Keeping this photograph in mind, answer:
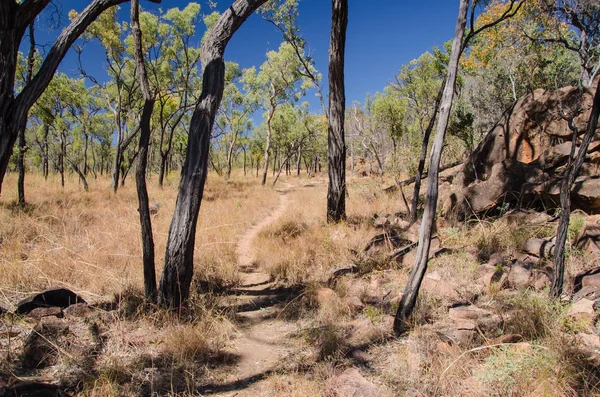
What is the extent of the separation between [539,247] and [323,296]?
2.99 metres

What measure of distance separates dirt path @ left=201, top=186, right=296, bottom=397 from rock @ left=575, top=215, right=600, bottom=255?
12.8 feet

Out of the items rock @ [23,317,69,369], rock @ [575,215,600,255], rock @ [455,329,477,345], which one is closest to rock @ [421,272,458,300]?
rock @ [455,329,477,345]

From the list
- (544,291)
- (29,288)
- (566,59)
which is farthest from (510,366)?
(566,59)

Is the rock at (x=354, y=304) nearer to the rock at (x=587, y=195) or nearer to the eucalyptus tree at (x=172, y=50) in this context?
the rock at (x=587, y=195)

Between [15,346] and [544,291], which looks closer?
[15,346]

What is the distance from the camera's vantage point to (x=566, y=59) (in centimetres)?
1308

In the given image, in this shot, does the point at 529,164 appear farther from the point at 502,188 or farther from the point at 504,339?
the point at 504,339

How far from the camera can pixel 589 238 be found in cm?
442

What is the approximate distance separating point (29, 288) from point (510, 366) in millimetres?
5121

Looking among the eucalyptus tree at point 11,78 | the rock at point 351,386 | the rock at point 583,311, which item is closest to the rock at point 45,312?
the eucalyptus tree at point 11,78

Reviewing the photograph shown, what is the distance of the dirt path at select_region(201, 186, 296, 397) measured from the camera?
9.39 feet

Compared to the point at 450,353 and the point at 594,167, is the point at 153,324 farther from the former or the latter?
the point at 594,167

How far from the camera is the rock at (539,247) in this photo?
14.6ft

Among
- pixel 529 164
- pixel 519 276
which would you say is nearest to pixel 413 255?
pixel 519 276
